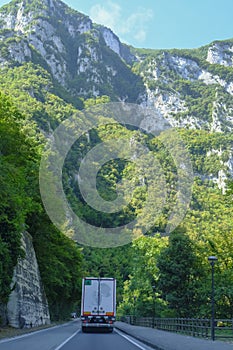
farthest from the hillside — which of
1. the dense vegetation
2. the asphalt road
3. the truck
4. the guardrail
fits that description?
the truck

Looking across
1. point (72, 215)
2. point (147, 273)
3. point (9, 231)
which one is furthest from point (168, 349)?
point (72, 215)

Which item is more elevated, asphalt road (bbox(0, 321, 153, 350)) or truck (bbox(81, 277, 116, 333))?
truck (bbox(81, 277, 116, 333))

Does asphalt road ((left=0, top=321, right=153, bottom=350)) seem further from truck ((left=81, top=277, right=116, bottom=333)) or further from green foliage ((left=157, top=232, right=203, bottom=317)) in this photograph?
green foliage ((left=157, top=232, right=203, bottom=317))

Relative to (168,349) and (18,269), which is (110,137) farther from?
(168,349)

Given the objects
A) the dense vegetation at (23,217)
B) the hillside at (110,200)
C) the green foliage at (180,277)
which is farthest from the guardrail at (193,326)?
the dense vegetation at (23,217)

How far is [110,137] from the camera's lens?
159 metres

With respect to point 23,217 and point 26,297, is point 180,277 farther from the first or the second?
point 23,217

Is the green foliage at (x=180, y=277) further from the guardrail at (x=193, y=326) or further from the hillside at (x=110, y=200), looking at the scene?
the guardrail at (x=193, y=326)

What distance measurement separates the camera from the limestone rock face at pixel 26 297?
1128 inches

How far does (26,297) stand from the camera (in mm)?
32188

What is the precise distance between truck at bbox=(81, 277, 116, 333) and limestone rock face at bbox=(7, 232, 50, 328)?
169 inches

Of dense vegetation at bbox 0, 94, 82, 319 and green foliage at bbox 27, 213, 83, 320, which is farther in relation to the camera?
Answer: green foliage at bbox 27, 213, 83, 320

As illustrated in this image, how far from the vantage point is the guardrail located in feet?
79.1

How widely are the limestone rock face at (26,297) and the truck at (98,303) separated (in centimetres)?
430
